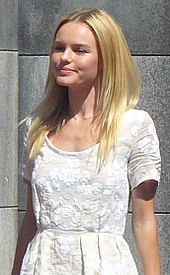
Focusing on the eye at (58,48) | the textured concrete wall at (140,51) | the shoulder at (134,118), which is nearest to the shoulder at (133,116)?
the shoulder at (134,118)

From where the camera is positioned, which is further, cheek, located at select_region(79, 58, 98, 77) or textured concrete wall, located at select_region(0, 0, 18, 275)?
textured concrete wall, located at select_region(0, 0, 18, 275)

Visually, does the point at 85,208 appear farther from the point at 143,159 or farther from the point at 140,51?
the point at 140,51

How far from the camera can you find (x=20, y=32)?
21.1ft

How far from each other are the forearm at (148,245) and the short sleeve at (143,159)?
6.7 inches

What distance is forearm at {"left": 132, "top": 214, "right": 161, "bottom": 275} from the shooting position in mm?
3863

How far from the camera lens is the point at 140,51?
20.9 ft

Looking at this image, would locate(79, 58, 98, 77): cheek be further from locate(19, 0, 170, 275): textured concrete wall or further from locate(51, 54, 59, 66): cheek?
locate(19, 0, 170, 275): textured concrete wall

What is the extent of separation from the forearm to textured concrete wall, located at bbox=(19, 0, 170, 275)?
7.92 ft

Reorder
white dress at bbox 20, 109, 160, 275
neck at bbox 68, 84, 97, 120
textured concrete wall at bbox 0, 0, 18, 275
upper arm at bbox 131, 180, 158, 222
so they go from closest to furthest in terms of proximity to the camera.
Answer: white dress at bbox 20, 109, 160, 275
upper arm at bbox 131, 180, 158, 222
neck at bbox 68, 84, 97, 120
textured concrete wall at bbox 0, 0, 18, 275

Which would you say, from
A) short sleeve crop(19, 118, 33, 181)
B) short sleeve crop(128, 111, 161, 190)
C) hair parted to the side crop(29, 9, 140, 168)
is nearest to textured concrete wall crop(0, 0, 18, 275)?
short sleeve crop(19, 118, 33, 181)

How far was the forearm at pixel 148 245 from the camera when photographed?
3863 millimetres

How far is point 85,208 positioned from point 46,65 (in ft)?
8.88

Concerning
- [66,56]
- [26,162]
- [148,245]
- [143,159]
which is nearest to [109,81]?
[66,56]

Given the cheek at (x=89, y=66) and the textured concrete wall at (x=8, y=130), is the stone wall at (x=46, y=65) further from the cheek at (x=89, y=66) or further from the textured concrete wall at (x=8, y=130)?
the cheek at (x=89, y=66)
